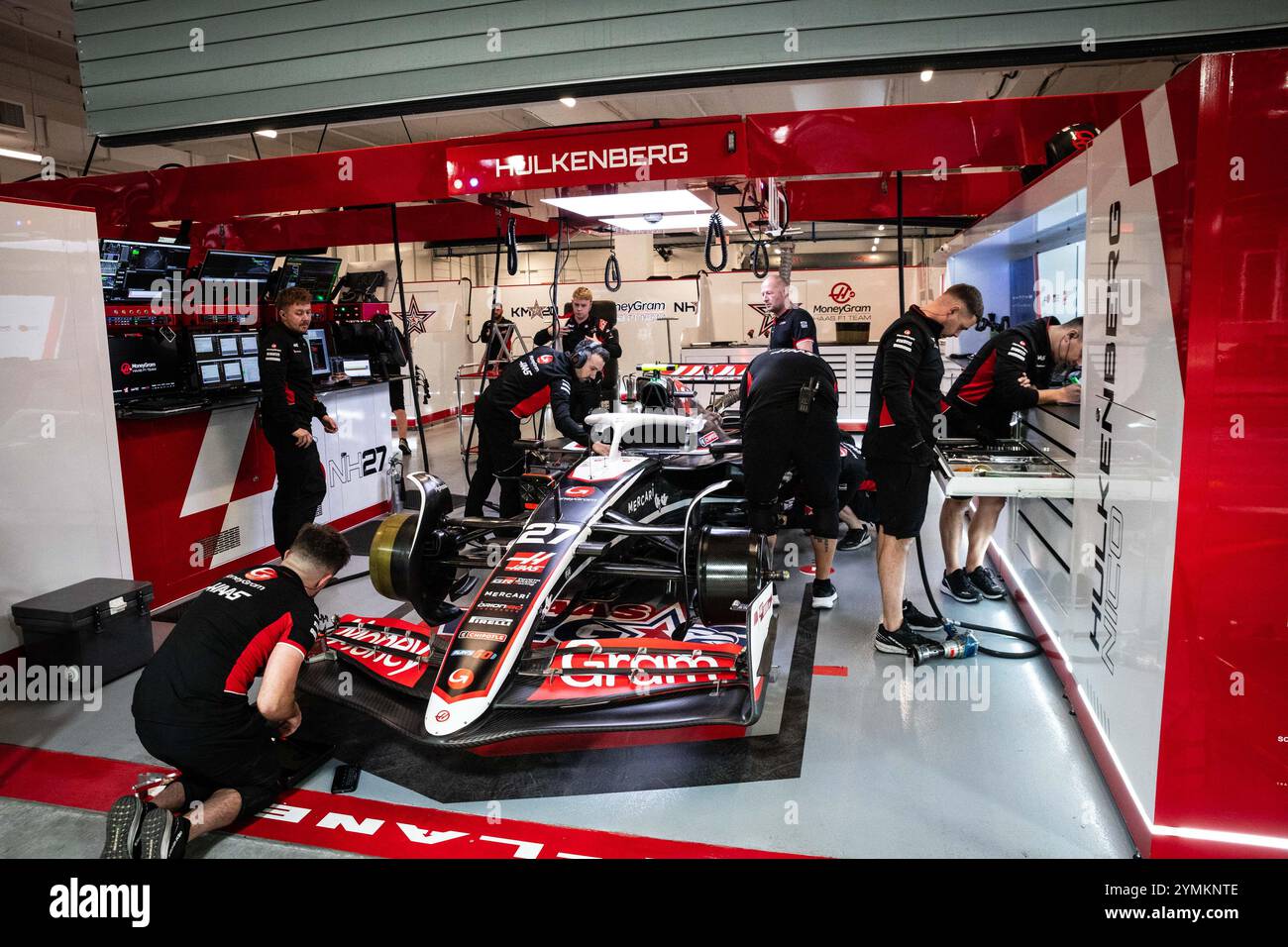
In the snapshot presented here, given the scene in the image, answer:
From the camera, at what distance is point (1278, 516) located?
84.7 inches

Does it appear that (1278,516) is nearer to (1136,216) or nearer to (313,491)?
(1136,216)

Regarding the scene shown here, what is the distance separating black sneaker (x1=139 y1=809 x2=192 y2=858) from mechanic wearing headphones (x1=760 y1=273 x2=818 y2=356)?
3.67m

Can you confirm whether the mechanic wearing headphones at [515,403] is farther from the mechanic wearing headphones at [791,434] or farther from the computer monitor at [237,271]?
the computer monitor at [237,271]

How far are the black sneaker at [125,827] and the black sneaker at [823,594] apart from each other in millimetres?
3183

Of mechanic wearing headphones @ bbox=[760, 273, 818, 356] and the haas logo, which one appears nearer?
the haas logo

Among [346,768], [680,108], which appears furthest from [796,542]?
[680,108]

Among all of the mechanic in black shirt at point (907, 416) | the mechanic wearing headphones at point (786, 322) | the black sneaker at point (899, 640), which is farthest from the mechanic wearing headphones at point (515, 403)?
the black sneaker at point (899, 640)

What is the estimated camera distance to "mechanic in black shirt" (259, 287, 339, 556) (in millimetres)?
5016

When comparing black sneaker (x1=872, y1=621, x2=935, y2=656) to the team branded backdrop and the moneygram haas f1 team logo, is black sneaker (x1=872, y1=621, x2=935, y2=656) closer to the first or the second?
the moneygram haas f1 team logo

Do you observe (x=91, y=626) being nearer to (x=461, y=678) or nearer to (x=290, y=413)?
(x=290, y=413)

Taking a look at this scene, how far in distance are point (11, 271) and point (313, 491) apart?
1905 millimetres

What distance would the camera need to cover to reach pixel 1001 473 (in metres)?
3.27

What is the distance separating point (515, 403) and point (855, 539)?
2.46 meters

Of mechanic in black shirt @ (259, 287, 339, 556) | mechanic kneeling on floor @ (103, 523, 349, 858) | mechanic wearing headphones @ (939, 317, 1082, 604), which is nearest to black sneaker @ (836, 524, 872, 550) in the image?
mechanic wearing headphones @ (939, 317, 1082, 604)
